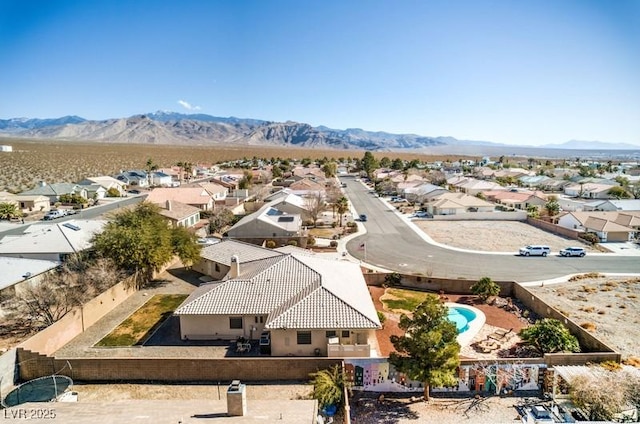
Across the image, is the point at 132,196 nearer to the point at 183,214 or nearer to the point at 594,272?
the point at 183,214

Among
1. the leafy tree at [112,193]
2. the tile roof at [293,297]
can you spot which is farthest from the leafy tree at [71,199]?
the tile roof at [293,297]

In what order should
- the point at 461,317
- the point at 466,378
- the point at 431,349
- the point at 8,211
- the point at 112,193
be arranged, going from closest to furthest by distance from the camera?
1. the point at 431,349
2. the point at 466,378
3. the point at 461,317
4. the point at 8,211
5. the point at 112,193

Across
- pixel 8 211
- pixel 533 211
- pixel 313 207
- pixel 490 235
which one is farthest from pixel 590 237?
pixel 8 211

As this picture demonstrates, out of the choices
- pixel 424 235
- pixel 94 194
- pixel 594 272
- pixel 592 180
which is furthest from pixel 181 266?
pixel 592 180

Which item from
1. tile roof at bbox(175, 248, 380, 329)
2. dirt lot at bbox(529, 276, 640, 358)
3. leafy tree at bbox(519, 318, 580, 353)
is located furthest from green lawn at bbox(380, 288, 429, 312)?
dirt lot at bbox(529, 276, 640, 358)

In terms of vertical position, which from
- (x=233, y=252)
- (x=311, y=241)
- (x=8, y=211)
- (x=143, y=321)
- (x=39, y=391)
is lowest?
(x=143, y=321)

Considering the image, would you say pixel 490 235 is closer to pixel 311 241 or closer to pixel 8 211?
pixel 311 241

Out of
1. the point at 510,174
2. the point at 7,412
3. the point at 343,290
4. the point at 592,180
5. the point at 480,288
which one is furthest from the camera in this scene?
the point at 510,174

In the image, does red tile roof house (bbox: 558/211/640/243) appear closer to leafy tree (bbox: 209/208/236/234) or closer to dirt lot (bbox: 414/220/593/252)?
dirt lot (bbox: 414/220/593/252)
